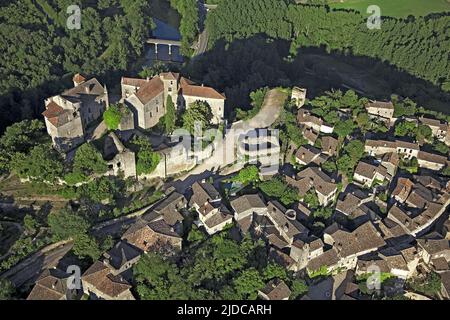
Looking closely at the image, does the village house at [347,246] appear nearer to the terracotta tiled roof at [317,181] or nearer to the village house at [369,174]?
the terracotta tiled roof at [317,181]

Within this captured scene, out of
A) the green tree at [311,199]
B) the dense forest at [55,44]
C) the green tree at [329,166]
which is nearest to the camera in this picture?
the green tree at [311,199]

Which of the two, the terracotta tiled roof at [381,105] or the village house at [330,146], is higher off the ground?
the terracotta tiled roof at [381,105]

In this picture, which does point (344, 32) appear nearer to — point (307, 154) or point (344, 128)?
point (344, 128)

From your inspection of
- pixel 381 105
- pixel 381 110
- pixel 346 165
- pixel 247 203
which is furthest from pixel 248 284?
pixel 381 105

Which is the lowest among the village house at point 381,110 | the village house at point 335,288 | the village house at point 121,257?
the village house at point 335,288

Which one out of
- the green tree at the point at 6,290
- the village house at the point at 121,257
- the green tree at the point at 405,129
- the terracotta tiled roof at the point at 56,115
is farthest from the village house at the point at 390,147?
the green tree at the point at 6,290

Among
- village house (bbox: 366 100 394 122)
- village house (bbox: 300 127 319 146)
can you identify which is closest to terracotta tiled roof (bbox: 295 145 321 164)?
village house (bbox: 300 127 319 146)

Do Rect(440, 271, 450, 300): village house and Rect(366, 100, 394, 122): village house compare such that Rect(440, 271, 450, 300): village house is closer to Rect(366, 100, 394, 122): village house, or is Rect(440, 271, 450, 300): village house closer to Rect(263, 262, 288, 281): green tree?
Rect(263, 262, 288, 281): green tree

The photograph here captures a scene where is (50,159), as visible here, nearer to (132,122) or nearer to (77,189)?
(77,189)
